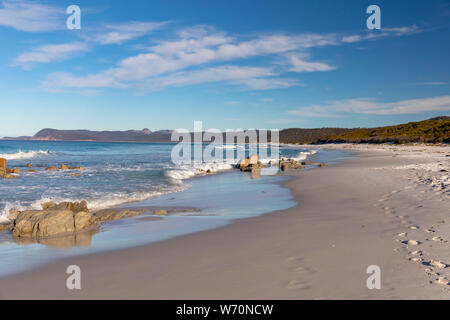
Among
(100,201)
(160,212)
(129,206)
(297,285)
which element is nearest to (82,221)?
(160,212)

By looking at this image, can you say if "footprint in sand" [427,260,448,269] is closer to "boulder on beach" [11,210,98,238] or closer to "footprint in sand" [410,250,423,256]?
"footprint in sand" [410,250,423,256]

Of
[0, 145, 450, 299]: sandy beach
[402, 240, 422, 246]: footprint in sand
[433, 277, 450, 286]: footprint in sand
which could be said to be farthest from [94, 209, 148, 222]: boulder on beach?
[433, 277, 450, 286]: footprint in sand

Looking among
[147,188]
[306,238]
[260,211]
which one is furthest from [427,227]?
[147,188]

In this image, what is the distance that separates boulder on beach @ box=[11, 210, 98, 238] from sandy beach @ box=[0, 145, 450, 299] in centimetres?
243

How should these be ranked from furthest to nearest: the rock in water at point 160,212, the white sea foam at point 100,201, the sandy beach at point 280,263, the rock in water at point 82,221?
the white sea foam at point 100,201
the rock in water at point 160,212
the rock in water at point 82,221
the sandy beach at point 280,263

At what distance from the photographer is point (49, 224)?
26.4 feet

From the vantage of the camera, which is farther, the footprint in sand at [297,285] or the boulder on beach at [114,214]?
the boulder on beach at [114,214]

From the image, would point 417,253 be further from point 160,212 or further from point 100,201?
point 100,201

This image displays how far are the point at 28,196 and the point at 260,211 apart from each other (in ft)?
35.3

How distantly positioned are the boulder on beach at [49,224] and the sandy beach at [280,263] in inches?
95.6

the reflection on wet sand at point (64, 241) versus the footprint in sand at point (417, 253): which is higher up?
the footprint in sand at point (417, 253)

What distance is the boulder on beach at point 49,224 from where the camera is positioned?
26.1ft

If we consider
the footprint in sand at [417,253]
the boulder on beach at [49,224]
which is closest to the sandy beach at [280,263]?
the footprint in sand at [417,253]

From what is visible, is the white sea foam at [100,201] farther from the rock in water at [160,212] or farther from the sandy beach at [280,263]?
the sandy beach at [280,263]
